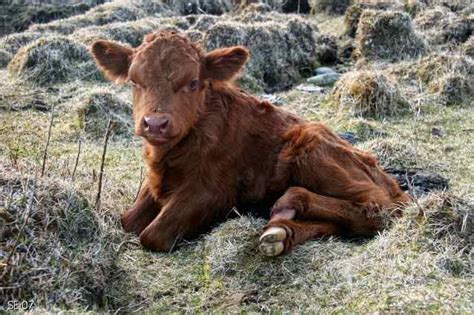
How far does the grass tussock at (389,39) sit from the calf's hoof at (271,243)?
9320 mm

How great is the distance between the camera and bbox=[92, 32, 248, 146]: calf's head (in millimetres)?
5590

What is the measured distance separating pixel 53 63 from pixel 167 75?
22.4 ft

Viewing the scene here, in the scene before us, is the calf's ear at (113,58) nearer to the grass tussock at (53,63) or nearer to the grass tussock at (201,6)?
the grass tussock at (53,63)

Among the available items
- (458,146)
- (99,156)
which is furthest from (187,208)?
(458,146)

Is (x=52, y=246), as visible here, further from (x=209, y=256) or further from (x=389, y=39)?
(x=389, y=39)

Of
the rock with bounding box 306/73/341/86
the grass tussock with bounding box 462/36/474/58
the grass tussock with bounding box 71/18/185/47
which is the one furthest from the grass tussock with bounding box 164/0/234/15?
the grass tussock with bounding box 462/36/474/58

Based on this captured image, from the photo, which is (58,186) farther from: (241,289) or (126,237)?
(241,289)

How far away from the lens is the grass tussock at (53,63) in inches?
466

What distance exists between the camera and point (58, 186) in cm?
536

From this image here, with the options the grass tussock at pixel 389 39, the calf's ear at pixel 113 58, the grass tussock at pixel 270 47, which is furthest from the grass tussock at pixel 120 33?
the calf's ear at pixel 113 58

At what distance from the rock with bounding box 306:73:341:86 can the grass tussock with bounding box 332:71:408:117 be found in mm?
1907

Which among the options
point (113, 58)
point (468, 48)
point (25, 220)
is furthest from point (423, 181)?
point (468, 48)

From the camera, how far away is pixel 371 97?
10727 mm

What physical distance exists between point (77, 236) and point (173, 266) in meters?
0.79
